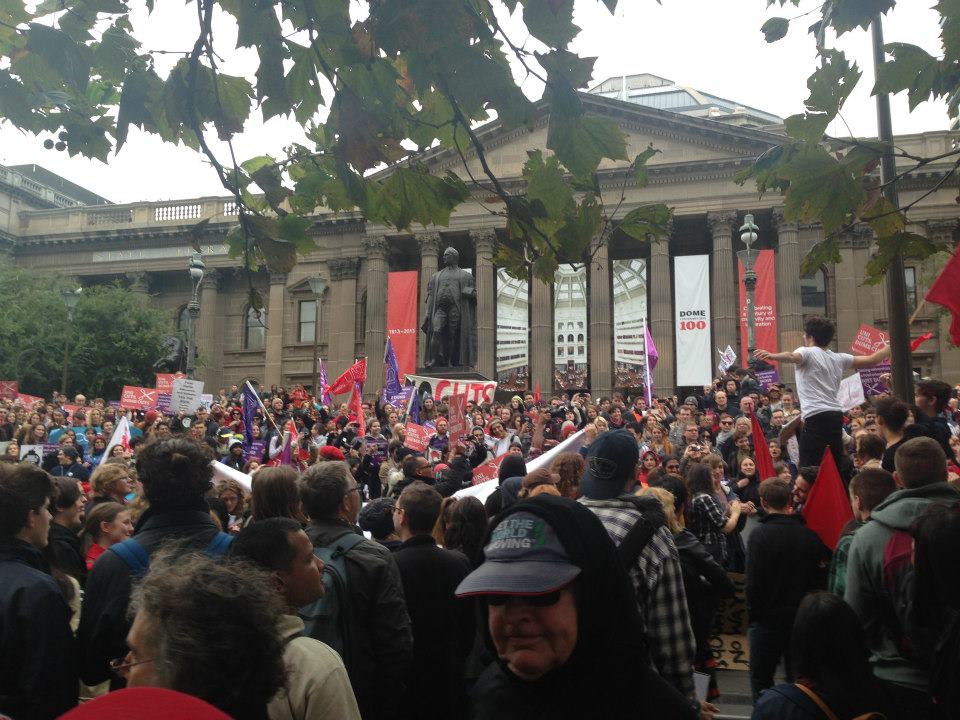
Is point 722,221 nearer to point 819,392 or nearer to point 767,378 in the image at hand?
point 767,378

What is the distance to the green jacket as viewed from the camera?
3762 millimetres

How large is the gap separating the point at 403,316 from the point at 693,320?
42.0ft

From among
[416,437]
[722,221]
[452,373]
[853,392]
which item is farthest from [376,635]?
[722,221]

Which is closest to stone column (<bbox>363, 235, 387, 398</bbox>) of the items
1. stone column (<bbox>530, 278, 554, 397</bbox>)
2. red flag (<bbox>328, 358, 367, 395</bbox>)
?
stone column (<bbox>530, 278, 554, 397</bbox>)

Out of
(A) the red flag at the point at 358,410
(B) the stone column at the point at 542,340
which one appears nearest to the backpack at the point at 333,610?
(A) the red flag at the point at 358,410

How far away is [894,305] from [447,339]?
13.6 m

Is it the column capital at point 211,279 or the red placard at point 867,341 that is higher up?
the column capital at point 211,279

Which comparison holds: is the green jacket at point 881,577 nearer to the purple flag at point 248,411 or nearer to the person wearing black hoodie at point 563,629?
the person wearing black hoodie at point 563,629

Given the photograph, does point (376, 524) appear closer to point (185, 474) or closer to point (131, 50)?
point (185, 474)

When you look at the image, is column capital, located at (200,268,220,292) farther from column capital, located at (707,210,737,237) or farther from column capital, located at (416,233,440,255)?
column capital, located at (707,210,737,237)

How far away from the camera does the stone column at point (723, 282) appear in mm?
38750

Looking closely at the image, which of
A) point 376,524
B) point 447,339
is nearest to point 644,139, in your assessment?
point 447,339

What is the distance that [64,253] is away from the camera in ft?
168

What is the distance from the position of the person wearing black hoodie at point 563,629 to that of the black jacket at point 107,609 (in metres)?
1.62
